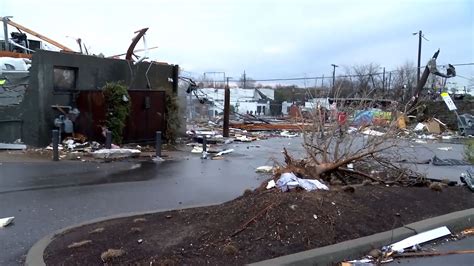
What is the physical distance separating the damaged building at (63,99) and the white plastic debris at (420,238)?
12991mm

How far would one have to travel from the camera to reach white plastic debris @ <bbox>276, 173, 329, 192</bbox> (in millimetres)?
6312

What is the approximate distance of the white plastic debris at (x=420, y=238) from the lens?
18.1 feet

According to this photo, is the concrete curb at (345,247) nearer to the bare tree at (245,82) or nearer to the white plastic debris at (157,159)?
the white plastic debris at (157,159)

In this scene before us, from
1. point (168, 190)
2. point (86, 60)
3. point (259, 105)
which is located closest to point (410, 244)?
point (168, 190)

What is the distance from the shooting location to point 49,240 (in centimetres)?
555

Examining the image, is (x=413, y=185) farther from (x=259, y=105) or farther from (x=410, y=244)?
(x=259, y=105)

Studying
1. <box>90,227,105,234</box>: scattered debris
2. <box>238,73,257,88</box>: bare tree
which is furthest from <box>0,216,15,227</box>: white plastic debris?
<box>238,73,257,88</box>: bare tree

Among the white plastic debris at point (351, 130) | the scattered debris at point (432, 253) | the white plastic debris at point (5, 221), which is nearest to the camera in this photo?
the scattered debris at point (432, 253)

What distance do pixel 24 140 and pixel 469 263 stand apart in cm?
1453

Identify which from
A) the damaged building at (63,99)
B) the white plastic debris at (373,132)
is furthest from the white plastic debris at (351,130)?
the damaged building at (63,99)

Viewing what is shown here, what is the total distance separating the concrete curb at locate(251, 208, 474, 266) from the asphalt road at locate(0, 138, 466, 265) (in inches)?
108

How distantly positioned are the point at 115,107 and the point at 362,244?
511 inches

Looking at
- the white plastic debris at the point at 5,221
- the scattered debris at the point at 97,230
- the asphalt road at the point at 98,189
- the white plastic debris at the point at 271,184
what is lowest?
the asphalt road at the point at 98,189

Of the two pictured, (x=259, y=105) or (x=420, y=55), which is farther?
(x=259, y=105)
